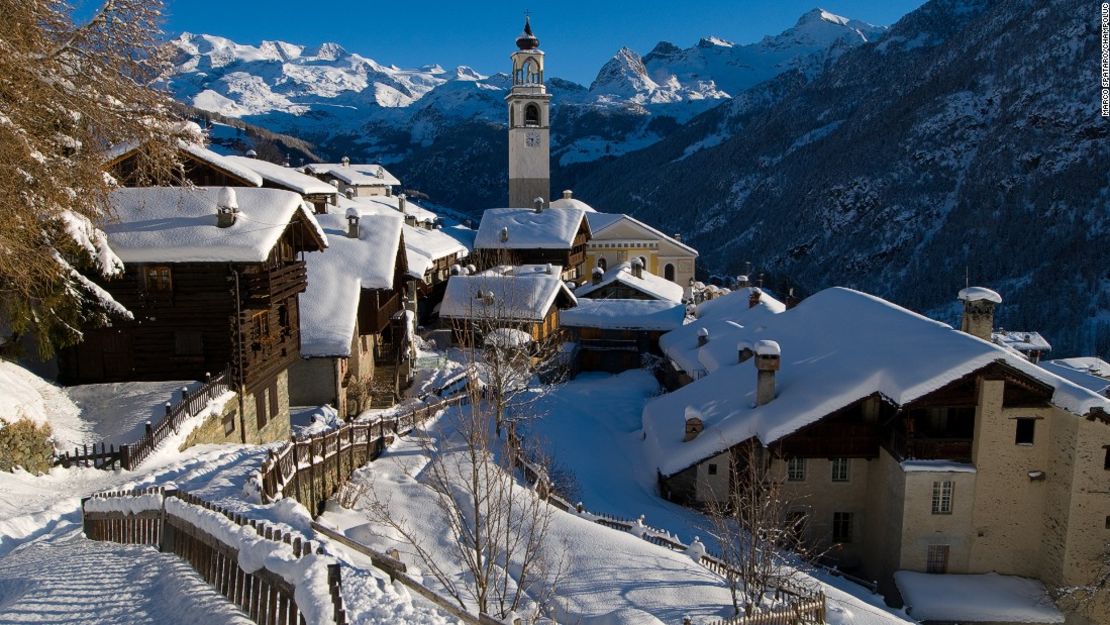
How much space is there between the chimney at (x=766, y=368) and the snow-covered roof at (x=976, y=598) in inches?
250

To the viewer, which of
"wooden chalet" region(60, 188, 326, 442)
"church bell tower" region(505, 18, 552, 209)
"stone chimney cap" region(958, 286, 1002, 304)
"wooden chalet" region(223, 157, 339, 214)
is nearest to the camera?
"wooden chalet" region(60, 188, 326, 442)

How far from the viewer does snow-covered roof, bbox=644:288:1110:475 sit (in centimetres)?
2189

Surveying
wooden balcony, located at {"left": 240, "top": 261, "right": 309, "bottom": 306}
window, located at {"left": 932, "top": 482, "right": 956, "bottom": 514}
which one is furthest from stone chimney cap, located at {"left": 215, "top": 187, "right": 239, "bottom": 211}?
window, located at {"left": 932, "top": 482, "right": 956, "bottom": 514}

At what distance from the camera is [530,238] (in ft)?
186

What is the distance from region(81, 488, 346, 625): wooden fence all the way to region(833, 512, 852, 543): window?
19.3 meters

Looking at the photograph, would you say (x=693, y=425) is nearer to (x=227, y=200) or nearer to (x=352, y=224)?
(x=227, y=200)

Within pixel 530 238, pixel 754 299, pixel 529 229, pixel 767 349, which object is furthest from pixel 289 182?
pixel 767 349

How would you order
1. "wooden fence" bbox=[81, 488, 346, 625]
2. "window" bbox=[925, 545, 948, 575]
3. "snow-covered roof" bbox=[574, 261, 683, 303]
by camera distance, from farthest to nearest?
1. "snow-covered roof" bbox=[574, 261, 683, 303]
2. "window" bbox=[925, 545, 948, 575]
3. "wooden fence" bbox=[81, 488, 346, 625]

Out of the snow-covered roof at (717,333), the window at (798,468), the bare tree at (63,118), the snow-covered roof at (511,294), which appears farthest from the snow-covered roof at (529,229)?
the bare tree at (63,118)

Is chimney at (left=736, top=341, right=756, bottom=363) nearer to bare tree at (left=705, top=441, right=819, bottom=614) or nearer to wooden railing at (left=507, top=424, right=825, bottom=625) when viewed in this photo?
bare tree at (left=705, top=441, right=819, bottom=614)

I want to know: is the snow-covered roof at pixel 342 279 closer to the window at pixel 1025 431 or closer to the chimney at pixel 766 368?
the chimney at pixel 766 368

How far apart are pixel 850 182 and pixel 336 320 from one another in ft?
467

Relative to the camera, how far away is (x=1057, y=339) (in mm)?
94250

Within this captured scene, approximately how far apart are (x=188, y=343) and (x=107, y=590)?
13814 mm
